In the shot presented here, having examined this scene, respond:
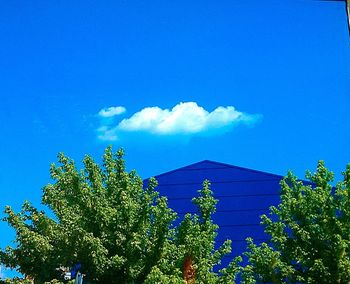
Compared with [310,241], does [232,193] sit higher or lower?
higher

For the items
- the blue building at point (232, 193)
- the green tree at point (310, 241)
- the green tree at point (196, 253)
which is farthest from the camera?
the blue building at point (232, 193)

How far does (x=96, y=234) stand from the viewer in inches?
459

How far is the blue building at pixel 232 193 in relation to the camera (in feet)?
76.9

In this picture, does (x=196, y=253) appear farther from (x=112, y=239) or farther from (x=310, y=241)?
(x=310, y=241)

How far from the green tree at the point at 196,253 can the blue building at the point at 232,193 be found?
11.0m

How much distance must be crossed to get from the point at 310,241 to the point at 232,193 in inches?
466

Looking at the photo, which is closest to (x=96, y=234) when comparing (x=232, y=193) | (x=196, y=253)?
(x=196, y=253)

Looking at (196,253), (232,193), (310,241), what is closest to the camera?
(196,253)

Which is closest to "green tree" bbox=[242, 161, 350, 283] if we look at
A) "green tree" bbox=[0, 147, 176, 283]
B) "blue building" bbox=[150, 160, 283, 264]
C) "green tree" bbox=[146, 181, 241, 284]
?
"green tree" bbox=[146, 181, 241, 284]

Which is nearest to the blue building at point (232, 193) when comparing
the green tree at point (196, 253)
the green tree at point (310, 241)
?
the green tree at point (310, 241)

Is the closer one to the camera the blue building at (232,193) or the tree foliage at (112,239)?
the tree foliage at (112,239)

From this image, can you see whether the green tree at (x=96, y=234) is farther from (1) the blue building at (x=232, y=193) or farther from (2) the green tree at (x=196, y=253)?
(1) the blue building at (x=232, y=193)

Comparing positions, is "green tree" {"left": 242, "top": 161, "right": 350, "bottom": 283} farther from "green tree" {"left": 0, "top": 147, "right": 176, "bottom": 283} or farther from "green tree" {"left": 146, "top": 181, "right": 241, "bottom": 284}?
"green tree" {"left": 0, "top": 147, "right": 176, "bottom": 283}

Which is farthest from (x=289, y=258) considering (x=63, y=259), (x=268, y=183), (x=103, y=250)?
(x=268, y=183)
